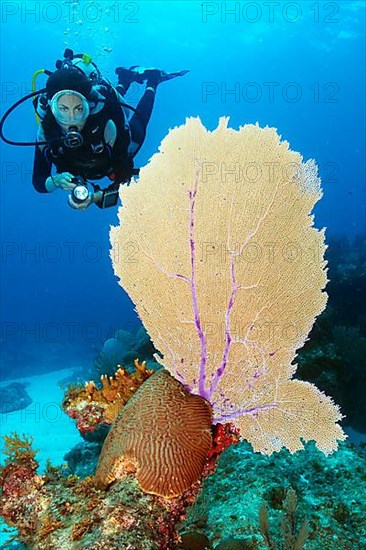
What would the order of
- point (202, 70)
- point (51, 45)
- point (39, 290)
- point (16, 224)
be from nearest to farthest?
1. point (51, 45)
2. point (202, 70)
3. point (39, 290)
4. point (16, 224)

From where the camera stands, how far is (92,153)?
5.16m

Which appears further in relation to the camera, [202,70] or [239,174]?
[202,70]

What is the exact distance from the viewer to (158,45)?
3912cm

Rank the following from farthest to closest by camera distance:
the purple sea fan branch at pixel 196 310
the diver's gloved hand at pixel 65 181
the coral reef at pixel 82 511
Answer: the diver's gloved hand at pixel 65 181 < the purple sea fan branch at pixel 196 310 < the coral reef at pixel 82 511

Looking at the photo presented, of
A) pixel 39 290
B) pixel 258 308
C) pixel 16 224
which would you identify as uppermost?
pixel 16 224

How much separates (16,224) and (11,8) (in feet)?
202

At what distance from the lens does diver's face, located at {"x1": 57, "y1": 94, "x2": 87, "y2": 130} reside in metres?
4.76

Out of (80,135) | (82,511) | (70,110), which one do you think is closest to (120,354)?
(80,135)

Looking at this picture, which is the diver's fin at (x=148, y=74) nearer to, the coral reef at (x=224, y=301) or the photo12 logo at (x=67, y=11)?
the coral reef at (x=224, y=301)

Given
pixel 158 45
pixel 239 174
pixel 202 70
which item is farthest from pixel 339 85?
pixel 239 174

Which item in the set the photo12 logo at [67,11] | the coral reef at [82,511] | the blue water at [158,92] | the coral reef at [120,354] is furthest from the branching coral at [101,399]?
the photo12 logo at [67,11]

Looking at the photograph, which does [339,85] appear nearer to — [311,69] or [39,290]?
[311,69]

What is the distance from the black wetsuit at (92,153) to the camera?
5082 millimetres

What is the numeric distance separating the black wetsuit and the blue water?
20.3 metres
